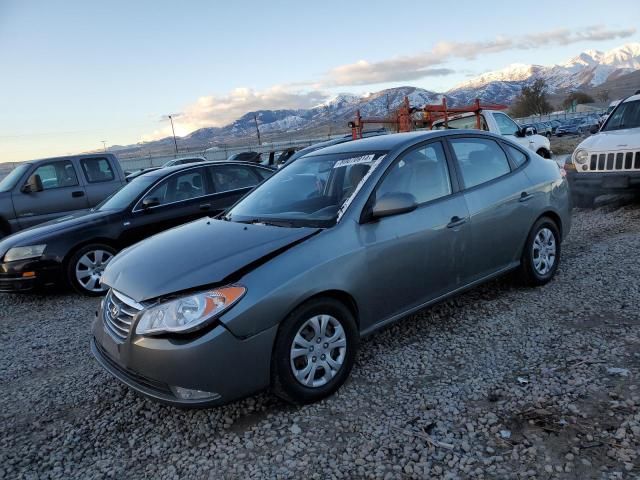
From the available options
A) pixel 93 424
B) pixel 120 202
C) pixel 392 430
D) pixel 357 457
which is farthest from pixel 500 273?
pixel 120 202

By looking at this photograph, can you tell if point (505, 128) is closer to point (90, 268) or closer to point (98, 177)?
point (98, 177)

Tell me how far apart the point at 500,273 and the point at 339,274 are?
2.01 metres

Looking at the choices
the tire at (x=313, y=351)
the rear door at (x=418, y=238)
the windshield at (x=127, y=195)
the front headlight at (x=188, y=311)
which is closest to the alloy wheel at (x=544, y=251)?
the rear door at (x=418, y=238)

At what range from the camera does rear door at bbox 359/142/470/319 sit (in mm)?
3428

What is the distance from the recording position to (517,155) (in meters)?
4.79

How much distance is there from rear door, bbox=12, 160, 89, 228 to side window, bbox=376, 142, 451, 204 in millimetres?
7048

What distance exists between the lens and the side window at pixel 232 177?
721 cm

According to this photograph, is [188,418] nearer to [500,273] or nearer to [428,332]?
[428,332]

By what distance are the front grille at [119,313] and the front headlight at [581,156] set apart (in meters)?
7.92

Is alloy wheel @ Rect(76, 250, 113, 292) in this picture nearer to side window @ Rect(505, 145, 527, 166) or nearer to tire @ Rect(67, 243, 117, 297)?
tire @ Rect(67, 243, 117, 297)

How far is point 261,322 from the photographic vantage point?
2.80 meters

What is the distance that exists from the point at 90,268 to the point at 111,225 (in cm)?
61

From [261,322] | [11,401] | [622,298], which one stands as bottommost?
[622,298]

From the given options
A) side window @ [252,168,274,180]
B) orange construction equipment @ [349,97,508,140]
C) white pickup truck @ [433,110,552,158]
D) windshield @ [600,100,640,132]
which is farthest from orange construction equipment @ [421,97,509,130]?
side window @ [252,168,274,180]
